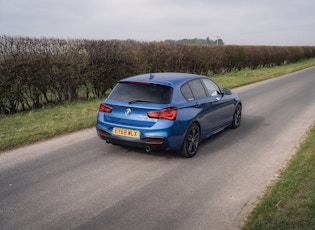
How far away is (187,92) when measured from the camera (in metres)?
6.42

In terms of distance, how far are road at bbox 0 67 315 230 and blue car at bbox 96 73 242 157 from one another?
39 centimetres

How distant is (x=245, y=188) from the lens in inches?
194

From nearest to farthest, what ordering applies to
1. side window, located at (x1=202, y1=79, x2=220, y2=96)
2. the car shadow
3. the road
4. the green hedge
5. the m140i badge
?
the road
the m140i badge
the car shadow
side window, located at (x1=202, y1=79, x2=220, y2=96)
the green hedge

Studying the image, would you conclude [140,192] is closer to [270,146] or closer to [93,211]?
[93,211]

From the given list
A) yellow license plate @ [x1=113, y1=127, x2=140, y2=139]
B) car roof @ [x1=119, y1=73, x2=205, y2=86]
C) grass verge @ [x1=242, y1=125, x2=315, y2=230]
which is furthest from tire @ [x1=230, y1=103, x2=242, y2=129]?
yellow license plate @ [x1=113, y1=127, x2=140, y2=139]

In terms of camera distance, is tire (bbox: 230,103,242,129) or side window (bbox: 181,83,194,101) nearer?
side window (bbox: 181,83,194,101)

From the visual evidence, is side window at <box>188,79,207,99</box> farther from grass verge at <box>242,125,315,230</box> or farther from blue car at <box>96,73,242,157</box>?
grass verge at <box>242,125,315,230</box>

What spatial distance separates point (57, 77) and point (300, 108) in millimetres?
8624

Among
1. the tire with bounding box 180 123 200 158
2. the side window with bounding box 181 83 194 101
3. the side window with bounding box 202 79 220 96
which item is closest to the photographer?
the tire with bounding box 180 123 200 158

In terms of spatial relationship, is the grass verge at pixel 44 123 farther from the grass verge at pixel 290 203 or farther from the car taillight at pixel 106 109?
the grass verge at pixel 290 203

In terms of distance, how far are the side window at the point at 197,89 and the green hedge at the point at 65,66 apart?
6.16 metres

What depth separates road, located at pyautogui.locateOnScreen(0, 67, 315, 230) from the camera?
3.97 metres

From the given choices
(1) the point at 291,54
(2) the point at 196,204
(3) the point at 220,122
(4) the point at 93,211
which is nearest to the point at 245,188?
(2) the point at 196,204

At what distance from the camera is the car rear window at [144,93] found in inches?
234
